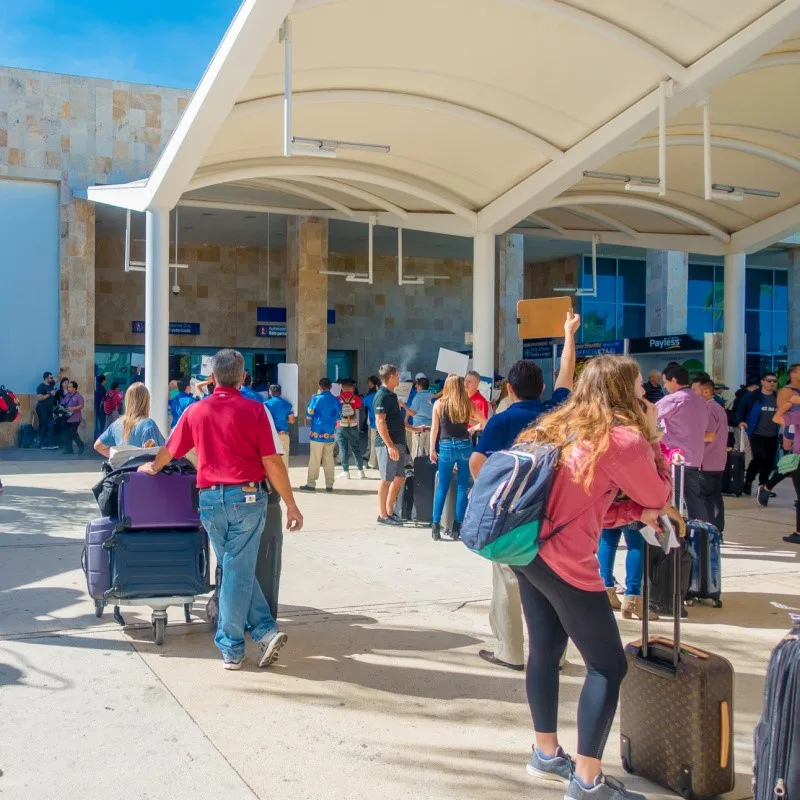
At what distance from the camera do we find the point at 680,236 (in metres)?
18.2

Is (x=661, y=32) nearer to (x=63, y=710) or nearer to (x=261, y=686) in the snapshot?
(x=261, y=686)

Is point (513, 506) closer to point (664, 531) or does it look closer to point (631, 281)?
point (664, 531)

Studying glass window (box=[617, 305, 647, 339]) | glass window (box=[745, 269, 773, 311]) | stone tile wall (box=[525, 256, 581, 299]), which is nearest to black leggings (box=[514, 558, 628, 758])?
glass window (box=[617, 305, 647, 339])

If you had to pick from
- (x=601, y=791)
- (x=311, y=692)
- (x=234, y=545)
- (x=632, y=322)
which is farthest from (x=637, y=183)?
(x=632, y=322)

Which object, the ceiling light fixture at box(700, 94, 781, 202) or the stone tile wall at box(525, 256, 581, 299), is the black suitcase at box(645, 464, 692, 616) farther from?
the stone tile wall at box(525, 256, 581, 299)

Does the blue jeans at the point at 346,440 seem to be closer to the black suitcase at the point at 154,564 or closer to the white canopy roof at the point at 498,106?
the white canopy roof at the point at 498,106

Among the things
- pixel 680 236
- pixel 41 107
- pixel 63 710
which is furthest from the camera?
pixel 41 107

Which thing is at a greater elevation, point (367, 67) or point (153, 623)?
point (367, 67)

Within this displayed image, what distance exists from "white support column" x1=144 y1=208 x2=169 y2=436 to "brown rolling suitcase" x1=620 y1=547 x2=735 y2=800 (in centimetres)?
1002

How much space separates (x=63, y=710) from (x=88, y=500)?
27.0ft

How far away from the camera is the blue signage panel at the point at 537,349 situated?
26.9m

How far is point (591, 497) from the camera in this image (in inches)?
134

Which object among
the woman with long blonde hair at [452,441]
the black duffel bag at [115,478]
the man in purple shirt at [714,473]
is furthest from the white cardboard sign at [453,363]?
the black duffel bag at [115,478]

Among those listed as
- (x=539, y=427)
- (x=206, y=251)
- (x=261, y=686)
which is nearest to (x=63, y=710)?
(x=261, y=686)
